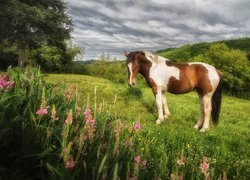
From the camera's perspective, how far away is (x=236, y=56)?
145 ft

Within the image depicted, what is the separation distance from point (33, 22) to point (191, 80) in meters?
27.1

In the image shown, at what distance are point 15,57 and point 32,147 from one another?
49.6 meters

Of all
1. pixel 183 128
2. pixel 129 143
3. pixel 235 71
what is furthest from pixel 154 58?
pixel 235 71

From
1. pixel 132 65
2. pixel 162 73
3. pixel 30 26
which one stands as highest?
pixel 30 26

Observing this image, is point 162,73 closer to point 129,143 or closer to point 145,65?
point 145,65

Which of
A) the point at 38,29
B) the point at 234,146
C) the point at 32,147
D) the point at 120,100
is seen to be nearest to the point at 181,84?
the point at 234,146

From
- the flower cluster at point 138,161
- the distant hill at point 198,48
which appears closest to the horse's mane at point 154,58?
the flower cluster at point 138,161

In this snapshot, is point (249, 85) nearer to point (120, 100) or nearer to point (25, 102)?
point (120, 100)

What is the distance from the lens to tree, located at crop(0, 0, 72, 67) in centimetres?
2941

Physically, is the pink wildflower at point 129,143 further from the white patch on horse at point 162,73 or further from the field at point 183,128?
the white patch on horse at point 162,73

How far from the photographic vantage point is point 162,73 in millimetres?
10211

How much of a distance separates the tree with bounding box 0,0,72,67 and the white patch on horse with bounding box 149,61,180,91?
2139cm

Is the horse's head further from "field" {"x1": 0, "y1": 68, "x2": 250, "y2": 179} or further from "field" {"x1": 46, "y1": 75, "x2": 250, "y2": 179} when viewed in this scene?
"field" {"x1": 0, "y1": 68, "x2": 250, "y2": 179}

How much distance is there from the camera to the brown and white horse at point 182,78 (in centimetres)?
980
